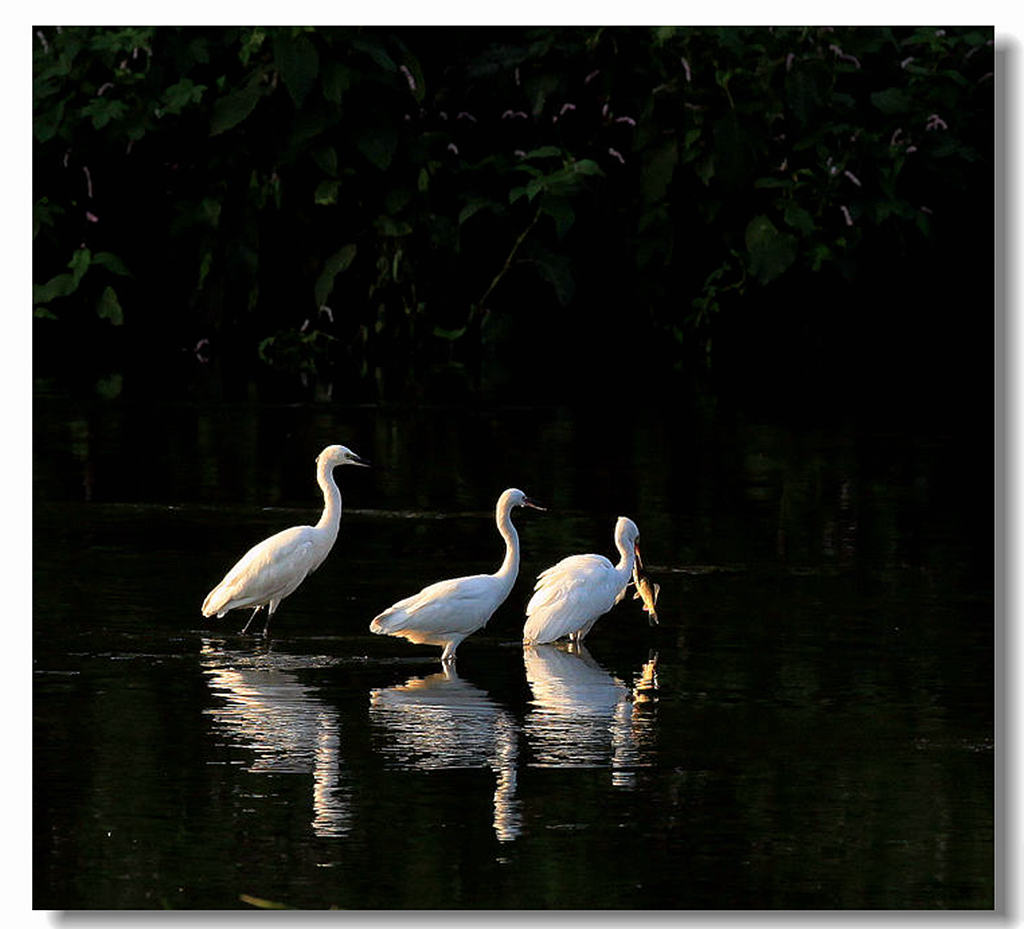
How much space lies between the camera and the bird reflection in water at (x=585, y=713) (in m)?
7.38

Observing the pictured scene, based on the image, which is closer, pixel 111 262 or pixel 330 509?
pixel 330 509

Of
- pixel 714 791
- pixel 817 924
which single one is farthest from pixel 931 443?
pixel 817 924

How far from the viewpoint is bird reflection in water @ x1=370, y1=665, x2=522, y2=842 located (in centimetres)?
705

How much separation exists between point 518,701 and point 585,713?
285mm

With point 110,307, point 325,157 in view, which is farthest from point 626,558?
point 110,307

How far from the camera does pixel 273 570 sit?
936cm

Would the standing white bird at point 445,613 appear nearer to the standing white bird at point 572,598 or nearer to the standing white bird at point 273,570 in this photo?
the standing white bird at point 572,598

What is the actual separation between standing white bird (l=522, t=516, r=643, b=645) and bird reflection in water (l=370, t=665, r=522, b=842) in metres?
0.54

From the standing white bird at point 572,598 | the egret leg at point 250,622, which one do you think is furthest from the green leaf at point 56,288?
the standing white bird at point 572,598

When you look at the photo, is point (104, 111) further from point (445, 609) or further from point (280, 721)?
point (280, 721)

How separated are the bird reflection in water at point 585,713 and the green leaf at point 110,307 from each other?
34.2 feet

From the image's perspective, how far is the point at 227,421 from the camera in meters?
16.0

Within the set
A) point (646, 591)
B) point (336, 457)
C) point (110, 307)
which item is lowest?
point (646, 591)

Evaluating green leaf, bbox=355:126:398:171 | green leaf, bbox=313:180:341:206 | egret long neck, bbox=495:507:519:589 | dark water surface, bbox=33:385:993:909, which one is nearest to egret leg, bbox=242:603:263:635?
dark water surface, bbox=33:385:993:909
